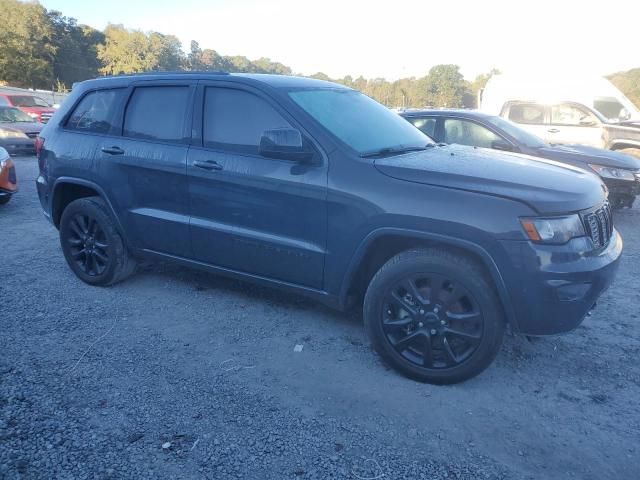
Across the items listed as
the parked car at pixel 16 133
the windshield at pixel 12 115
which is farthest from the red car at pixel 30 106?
the parked car at pixel 16 133

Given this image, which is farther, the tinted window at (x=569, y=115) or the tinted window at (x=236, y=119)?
the tinted window at (x=569, y=115)

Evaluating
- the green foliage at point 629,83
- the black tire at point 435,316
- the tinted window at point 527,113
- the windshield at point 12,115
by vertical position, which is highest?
the green foliage at point 629,83

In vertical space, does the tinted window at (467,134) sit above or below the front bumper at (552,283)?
above

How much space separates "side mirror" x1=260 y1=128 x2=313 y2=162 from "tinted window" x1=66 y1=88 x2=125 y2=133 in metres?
1.71

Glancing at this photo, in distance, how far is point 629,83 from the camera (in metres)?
33.2

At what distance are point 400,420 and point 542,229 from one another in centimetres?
129

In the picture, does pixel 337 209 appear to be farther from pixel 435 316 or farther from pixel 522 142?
pixel 522 142

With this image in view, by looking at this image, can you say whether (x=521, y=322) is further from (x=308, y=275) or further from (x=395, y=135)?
(x=395, y=135)

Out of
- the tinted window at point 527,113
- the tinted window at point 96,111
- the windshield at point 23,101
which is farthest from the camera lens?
the windshield at point 23,101

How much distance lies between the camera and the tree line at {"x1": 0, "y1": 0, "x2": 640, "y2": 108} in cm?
4584

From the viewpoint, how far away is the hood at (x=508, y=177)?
2818mm

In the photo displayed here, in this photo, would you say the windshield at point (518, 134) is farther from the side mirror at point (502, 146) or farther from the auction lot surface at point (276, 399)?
the auction lot surface at point (276, 399)

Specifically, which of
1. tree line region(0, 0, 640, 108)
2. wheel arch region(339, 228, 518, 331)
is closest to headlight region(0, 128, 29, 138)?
wheel arch region(339, 228, 518, 331)

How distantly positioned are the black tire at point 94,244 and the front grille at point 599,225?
3.55 m
